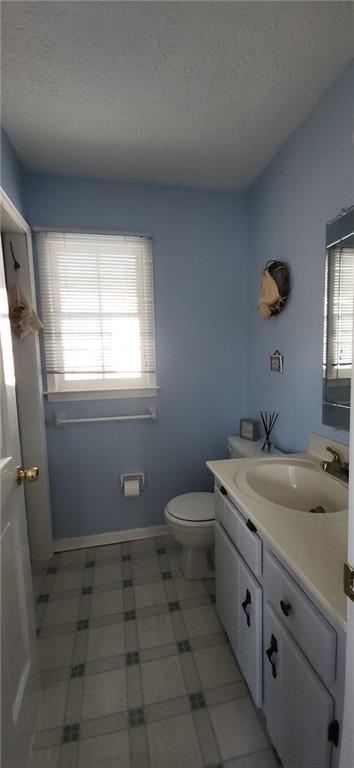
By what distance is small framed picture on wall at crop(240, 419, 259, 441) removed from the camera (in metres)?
2.07

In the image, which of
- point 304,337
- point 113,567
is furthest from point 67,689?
point 304,337

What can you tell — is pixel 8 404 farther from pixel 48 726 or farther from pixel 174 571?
pixel 174 571

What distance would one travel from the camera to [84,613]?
5.49 ft

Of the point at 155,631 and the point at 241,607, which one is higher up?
the point at 241,607

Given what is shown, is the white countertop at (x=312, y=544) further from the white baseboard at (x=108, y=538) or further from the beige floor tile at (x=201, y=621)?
the white baseboard at (x=108, y=538)

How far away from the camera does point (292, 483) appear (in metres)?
1.42

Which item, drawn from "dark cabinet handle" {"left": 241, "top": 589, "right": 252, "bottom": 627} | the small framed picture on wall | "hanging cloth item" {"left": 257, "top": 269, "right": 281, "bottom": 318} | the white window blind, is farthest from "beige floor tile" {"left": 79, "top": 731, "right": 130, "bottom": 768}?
"hanging cloth item" {"left": 257, "top": 269, "right": 281, "bottom": 318}

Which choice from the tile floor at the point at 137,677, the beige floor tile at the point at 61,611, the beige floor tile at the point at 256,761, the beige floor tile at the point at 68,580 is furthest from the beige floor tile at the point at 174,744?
the beige floor tile at the point at 68,580

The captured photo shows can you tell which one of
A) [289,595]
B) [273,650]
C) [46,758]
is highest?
[289,595]

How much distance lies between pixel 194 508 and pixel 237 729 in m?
0.90

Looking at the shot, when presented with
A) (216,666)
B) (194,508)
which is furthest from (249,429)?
(216,666)

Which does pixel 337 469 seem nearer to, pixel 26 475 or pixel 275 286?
pixel 275 286

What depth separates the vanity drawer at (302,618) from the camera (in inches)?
27.3

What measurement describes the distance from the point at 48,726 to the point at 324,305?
2.04 metres
